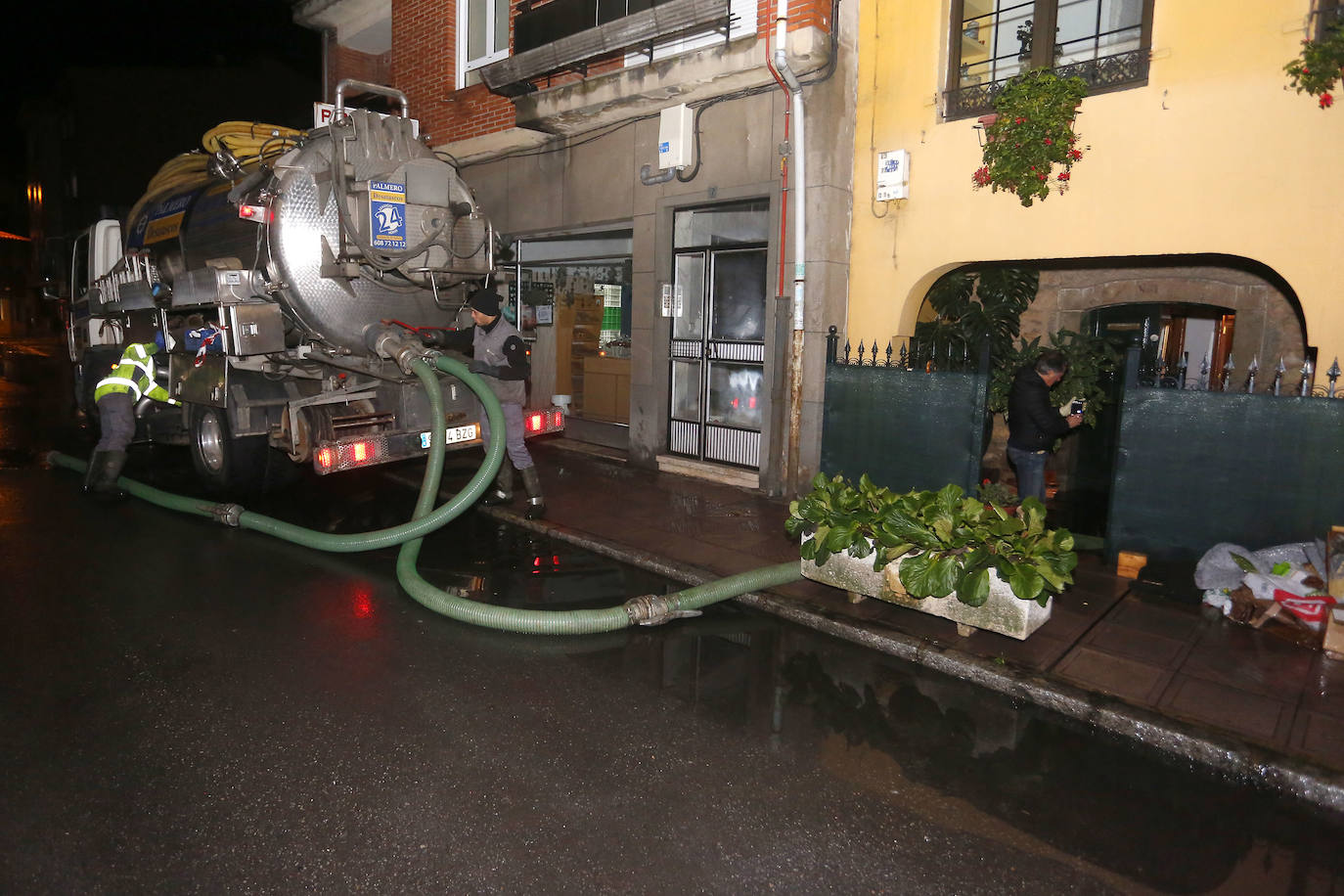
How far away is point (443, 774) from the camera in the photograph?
3.50 m

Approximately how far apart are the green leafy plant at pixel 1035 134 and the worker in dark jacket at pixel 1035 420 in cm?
142

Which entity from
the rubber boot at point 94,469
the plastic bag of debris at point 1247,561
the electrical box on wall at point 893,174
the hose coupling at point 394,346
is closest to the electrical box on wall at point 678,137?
the electrical box on wall at point 893,174

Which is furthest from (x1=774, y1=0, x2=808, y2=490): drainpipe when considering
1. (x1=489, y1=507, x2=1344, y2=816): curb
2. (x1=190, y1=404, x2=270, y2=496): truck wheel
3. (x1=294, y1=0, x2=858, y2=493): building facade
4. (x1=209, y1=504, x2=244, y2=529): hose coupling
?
(x1=190, y1=404, x2=270, y2=496): truck wheel

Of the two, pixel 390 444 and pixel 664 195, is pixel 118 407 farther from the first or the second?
pixel 664 195

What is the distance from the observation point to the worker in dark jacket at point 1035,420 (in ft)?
21.7

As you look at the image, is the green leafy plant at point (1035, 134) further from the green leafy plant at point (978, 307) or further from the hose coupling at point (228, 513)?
the hose coupling at point (228, 513)

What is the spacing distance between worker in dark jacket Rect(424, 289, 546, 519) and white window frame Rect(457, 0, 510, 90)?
5.66 meters

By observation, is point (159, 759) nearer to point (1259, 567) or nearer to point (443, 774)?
point (443, 774)

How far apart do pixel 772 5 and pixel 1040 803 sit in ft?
24.0

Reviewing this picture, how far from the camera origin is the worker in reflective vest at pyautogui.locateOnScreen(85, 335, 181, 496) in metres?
7.90

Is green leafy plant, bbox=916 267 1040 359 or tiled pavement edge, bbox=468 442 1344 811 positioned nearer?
tiled pavement edge, bbox=468 442 1344 811

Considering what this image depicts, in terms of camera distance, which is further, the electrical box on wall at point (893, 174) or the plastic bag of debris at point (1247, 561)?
the electrical box on wall at point (893, 174)

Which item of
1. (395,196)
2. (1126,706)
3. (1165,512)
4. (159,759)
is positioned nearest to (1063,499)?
(1165,512)

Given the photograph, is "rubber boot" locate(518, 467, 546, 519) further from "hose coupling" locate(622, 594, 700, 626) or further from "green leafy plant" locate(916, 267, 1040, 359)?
"green leafy plant" locate(916, 267, 1040, 359)
